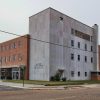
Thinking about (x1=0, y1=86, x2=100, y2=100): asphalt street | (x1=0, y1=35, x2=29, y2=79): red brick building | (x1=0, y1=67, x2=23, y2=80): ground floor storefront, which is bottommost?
(x1=0, y1=86, x2=100, y2=100): asphalt street

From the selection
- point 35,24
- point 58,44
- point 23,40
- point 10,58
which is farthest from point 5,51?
point 58,44

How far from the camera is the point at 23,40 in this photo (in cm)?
5503

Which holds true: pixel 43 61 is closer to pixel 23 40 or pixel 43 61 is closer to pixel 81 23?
pixel 23 40

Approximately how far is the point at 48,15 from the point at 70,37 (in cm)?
852

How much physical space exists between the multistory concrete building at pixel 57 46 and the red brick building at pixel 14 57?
1765mm

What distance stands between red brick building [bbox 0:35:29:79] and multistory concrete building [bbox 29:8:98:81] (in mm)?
1765

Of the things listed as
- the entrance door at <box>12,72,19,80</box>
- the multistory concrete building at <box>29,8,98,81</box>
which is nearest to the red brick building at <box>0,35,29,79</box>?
the entrance door at <box>12,72,19,80</box>

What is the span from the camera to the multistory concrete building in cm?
4806

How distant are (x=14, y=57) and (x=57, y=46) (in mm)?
14881

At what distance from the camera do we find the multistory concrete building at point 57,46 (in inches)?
1892

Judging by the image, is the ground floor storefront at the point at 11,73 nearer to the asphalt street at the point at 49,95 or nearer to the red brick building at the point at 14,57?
the red brick building at the point at 14,57

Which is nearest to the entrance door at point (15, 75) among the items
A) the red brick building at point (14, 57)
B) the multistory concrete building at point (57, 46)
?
the red brick building at point (14, 57)

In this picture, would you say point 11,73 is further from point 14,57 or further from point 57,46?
point 57,46

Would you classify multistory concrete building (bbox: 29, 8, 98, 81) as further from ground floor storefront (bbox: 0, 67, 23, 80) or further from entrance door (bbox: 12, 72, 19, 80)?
entrance door (bbox: 12, 72, 19, 80)
